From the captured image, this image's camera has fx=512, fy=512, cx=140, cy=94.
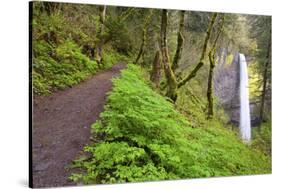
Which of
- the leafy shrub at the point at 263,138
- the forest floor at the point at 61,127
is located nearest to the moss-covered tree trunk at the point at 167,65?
the forest floor at the point at 61,127

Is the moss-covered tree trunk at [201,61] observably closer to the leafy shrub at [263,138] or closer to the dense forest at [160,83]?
the dense forest at [160,83]

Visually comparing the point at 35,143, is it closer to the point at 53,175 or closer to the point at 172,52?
the point at 53,175

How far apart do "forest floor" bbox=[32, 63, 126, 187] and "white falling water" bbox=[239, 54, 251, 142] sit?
6.36ft

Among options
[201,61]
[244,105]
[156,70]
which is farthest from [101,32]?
[244,105]

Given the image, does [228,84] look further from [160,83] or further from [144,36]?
[144,36]

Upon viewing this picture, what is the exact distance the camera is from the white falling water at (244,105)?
6.61 m

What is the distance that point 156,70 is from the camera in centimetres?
608

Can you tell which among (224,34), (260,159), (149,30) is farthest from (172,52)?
(260,159)

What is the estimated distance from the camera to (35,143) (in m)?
5.31

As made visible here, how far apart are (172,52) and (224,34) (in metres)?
0.80

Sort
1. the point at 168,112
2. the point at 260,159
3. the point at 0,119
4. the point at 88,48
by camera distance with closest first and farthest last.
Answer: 1. the point at 0,119
2. the point at 88,48
3. the point at 168,112
4. the point at 260,159

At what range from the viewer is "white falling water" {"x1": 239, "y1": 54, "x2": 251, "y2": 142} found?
661 centimetres

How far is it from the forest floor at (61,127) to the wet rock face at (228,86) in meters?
1.58

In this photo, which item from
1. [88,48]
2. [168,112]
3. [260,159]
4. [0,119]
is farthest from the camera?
[260,159]
